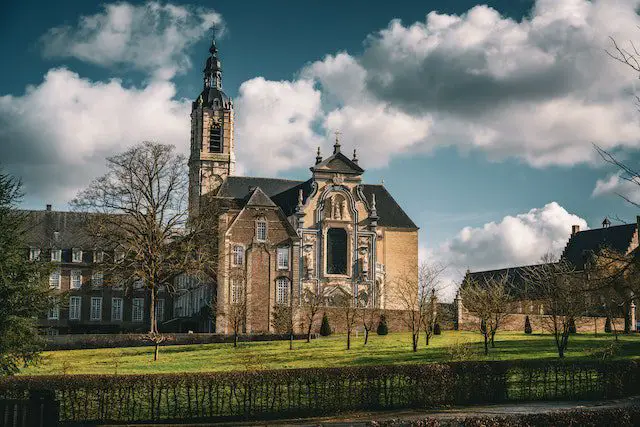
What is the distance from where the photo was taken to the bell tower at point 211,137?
91312 millimetres

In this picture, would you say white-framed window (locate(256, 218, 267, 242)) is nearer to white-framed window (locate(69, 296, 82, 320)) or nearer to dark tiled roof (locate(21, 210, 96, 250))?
dark tiled roof (locate(21, 210, 96, 250))

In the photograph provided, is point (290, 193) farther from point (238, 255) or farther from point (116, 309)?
point (116, 309)

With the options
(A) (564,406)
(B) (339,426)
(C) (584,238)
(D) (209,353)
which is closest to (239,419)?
(B) (339,426)

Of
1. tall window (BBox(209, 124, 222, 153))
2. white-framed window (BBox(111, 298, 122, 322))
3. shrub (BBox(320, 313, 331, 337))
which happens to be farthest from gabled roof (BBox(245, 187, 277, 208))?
tall window (BBox(209, 124, 222, 153))

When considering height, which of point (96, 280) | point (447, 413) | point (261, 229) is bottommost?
point (447, 413)

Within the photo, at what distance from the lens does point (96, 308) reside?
75.8m

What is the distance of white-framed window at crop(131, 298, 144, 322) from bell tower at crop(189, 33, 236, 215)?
15.5 metres

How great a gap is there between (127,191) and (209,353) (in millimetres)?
16387

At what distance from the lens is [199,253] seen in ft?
190

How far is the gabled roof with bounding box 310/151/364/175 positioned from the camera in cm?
7162

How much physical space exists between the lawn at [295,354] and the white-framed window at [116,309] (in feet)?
92.9

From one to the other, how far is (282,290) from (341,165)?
45.3ft

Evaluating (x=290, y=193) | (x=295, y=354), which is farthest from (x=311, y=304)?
(x=290, y=193)

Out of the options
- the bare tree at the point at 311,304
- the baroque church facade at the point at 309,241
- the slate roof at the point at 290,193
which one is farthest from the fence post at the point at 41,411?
the slate roof at the point at 290,193
